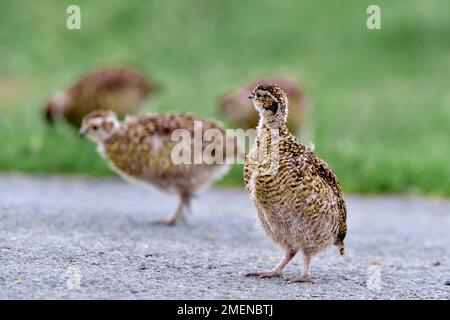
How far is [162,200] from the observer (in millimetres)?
11531

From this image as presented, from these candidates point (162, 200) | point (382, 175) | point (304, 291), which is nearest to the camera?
point (304, 291)

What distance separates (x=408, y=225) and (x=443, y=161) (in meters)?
2.99

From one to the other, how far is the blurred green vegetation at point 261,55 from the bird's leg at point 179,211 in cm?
578

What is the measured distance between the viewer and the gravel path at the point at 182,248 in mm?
5977

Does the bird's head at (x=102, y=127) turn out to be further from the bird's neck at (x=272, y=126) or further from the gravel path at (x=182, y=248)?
the bird's neck at (x=272, y=126)

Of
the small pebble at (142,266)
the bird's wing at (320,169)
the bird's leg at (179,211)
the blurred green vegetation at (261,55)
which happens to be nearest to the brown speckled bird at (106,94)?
the blurred green vegetation at (261,55)

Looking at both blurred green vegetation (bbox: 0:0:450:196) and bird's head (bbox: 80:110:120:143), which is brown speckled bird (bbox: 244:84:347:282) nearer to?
bird's head (bbox: 80:110:120:143)

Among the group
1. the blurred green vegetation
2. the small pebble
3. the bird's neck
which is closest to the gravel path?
the small pebble

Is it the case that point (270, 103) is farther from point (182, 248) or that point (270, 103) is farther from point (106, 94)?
point (106, 94)

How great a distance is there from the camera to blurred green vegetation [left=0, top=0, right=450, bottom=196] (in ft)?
54.7

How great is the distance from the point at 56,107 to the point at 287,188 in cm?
766

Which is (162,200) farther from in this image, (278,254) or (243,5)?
(243,5)

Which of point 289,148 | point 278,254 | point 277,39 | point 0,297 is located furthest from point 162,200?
point 277,39

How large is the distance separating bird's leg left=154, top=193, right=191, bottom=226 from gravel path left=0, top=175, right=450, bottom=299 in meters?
0.11
